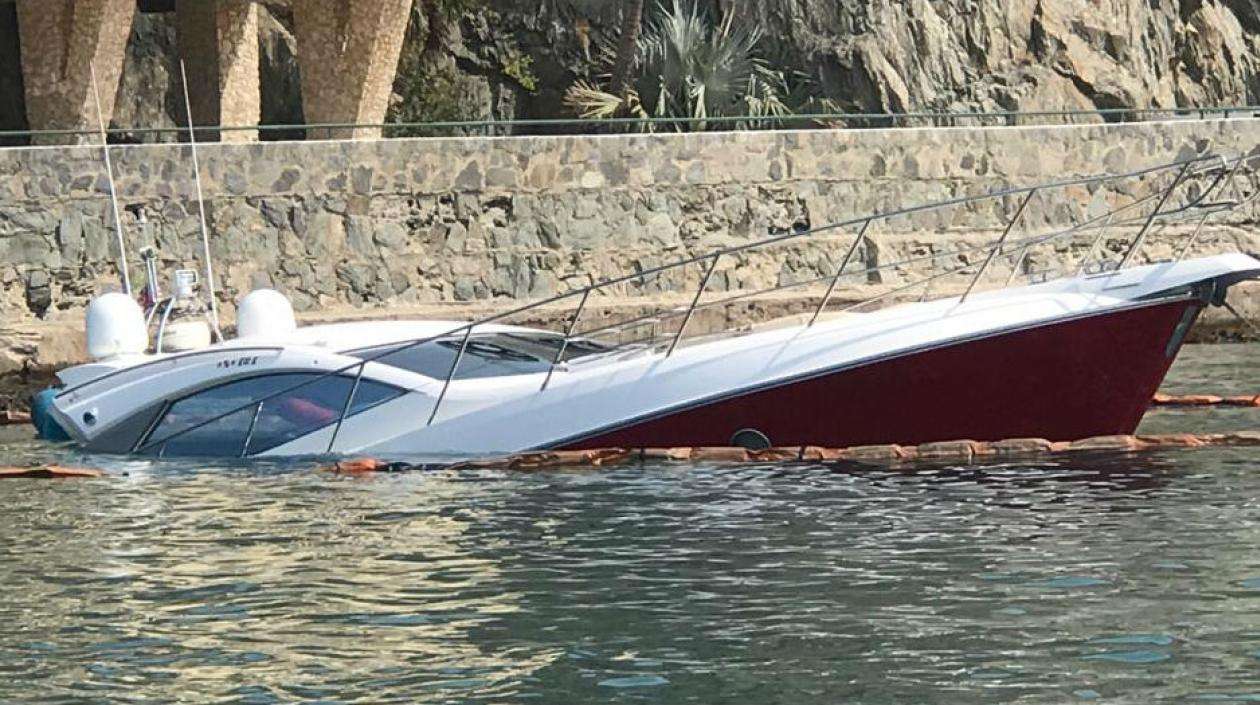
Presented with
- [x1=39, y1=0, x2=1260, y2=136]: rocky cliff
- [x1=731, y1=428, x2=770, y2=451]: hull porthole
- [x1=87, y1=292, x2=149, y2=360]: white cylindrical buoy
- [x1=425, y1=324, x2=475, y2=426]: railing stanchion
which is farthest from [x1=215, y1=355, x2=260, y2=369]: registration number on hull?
[x1=39, y1=0, x2=1260, y2=136]: rocky cliff

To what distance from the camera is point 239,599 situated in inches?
Result: 454

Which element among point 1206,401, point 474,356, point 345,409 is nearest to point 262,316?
point 345,409

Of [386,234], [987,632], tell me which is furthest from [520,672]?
[386,234]

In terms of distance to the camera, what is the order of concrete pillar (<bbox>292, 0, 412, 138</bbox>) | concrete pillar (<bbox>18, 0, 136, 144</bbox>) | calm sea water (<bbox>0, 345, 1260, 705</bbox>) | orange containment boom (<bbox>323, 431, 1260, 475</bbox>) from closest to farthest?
calm sea water (<bbox>0, 345, 1260, 705</bbox>), orange containment boom (<bbox>323, 431, 1260, 475</bbox>), concrete pillar (<bbox>18, 0, 136, 144</bbox>), concrete pillar (<bbox>292, 0, 412, 138</bbox>)

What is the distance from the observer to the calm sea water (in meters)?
9.61

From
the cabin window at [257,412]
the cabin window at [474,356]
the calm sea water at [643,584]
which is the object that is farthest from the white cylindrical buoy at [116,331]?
the cabin window at [474,356]

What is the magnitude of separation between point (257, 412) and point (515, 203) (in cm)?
995

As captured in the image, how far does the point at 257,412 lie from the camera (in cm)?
1598

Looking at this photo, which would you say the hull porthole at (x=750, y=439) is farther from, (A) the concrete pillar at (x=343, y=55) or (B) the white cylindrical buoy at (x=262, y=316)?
(A) the concrete pillar at (x=343, y=55)

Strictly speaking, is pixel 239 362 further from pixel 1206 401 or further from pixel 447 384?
pixel 1206 401

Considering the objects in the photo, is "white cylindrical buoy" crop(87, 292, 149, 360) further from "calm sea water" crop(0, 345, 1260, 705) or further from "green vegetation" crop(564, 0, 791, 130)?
"green vegetation" crop(564, 0, 791, 130)

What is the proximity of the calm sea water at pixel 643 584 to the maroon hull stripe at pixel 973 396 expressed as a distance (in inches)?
14.5

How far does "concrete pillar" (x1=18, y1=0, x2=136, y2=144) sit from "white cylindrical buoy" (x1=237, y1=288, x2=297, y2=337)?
10880mm

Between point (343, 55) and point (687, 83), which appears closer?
point (343, 55)
